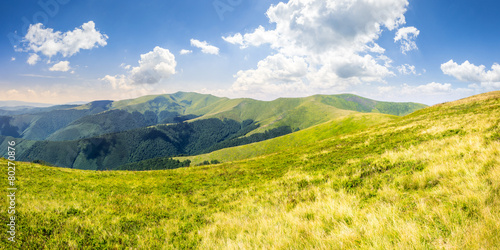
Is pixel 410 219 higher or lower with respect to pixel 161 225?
higher

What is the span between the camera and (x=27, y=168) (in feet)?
61.3

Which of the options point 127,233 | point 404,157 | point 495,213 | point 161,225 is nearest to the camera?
point 495,213

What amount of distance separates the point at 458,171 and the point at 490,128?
10.2 metres

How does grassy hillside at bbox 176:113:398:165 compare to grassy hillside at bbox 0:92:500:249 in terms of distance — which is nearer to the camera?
grassy hillside at bbox 0:92:500:249

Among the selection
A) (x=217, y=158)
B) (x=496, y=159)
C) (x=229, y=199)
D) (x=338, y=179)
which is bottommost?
(x=217, y=158)

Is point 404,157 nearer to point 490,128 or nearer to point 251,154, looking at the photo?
point 490,128

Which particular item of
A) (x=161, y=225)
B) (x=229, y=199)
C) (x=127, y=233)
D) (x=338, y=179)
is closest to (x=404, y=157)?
(x=338, y=179)

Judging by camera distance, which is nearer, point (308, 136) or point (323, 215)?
point (323, 215)

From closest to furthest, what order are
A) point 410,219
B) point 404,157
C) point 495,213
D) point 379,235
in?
point 495,213 → point 379,235 → point 410,219 → point 404,157

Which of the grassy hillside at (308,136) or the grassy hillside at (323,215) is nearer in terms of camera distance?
the grassy hillside at (323,215)

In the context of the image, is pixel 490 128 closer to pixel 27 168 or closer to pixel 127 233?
pixel 127 233

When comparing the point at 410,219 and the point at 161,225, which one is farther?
the point at 161,225

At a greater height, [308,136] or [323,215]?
[323,215]

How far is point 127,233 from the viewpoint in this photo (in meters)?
7.44
